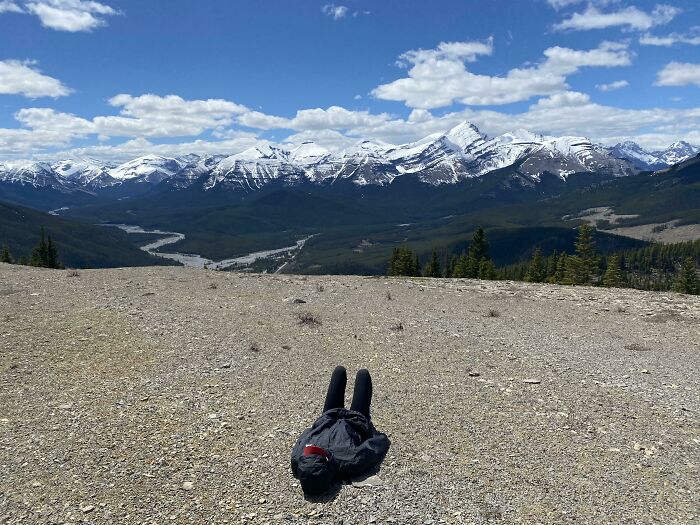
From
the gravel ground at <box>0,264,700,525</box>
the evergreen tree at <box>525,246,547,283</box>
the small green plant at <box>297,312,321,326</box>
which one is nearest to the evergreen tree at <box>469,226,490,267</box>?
the evergreen tree at <box>525,246,547,283</box>

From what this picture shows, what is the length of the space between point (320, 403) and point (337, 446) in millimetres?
3253

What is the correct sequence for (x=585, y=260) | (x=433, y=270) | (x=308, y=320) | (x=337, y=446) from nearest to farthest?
(x=337, y=446) → (x=308, y=320) → (x=585, y=260) → (x=433, y=270)

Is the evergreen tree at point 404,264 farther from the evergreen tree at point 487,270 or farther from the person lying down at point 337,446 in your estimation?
the person lying down at point 337,446

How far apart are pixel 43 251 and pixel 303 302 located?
75.5 metres

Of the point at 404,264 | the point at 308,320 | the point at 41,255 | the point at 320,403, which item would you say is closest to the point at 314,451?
the point at 320,403

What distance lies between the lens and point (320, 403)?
505 inches

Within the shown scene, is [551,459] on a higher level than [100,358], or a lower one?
lower

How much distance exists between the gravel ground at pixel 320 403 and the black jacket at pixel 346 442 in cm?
38

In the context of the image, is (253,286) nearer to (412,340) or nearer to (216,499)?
(412,340)

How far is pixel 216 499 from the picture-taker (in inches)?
346

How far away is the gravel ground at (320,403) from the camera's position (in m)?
8.76

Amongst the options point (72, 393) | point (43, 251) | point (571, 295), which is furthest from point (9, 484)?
point (43, 251)

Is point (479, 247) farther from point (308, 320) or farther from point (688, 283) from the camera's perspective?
point (308, 320)

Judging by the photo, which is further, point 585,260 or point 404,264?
point 404,264
